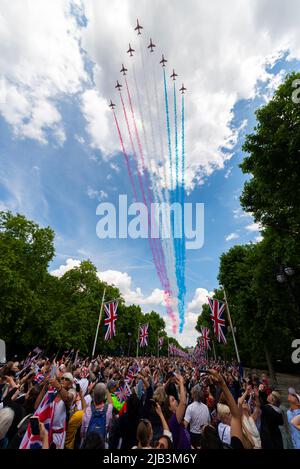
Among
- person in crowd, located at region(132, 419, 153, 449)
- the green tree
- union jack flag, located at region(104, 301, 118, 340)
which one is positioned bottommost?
person in crowd, located at region(132, 419, 153, 449)

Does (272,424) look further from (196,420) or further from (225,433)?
(225,433)

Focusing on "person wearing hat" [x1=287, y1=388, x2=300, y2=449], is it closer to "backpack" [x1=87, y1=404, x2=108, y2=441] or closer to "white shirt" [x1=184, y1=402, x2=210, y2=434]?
"white shirt" [x1=184, y1=402, x2=210, y2=434]

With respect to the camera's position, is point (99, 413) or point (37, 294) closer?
point (99, 413)

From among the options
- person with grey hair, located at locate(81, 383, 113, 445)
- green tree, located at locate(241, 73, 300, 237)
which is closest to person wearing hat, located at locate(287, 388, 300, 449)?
person with grey hair, located at locate(81, 383, 113, 445)

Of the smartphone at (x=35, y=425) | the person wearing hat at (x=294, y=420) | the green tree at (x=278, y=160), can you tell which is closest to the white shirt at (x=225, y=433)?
the person wearing hat at (x=294, y=420)

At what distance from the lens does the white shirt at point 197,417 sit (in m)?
5.58

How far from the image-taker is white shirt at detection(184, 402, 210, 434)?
5.58 metres

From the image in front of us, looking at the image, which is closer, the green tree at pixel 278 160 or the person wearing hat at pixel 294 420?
the person wearing hat at pixel 294 420

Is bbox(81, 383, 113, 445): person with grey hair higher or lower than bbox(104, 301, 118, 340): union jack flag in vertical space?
lower

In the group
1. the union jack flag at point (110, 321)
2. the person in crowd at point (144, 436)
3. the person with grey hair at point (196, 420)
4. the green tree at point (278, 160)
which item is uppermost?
the green tree at point (278, 160)

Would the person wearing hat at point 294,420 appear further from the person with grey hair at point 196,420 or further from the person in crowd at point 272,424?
the person with grey hair at point 196,420

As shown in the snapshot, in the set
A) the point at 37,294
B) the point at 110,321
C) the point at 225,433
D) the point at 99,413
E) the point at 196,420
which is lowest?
the point at 196,420

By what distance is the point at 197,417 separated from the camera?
5629 mm

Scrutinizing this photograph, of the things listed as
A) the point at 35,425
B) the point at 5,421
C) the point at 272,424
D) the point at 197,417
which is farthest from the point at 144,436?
the point at 272,424
